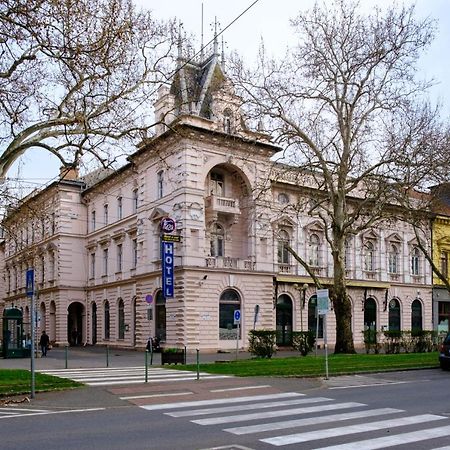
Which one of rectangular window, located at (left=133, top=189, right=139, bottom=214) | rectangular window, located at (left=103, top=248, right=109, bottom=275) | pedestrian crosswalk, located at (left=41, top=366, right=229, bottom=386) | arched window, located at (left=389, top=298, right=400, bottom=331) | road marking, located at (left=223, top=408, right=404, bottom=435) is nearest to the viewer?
road marking, located at (left=223, top=408, right=404, bottom=435)

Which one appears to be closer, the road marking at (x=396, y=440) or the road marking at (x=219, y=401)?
the road marking at (x=396, y=440)

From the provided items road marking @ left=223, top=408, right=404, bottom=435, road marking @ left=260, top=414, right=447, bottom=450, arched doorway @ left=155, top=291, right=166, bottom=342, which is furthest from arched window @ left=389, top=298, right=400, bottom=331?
road marking @ left=260, top=414, right=447, bottom=450

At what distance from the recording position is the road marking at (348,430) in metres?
9.52

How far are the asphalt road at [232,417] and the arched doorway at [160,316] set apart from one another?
22374 millimetres

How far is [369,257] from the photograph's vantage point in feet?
166

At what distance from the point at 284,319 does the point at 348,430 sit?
34.2 m

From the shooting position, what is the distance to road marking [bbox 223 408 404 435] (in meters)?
10.4

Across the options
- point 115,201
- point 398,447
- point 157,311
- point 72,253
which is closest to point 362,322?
point 157,311

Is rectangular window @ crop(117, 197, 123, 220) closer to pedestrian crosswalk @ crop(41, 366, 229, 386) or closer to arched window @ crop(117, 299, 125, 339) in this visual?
arched window @ crop(117, 299, 125, 339)

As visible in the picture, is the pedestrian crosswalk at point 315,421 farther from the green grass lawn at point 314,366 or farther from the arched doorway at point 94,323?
the arched doorway at point 94,323

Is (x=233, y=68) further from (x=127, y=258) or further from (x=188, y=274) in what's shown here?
(x=127, y=258)

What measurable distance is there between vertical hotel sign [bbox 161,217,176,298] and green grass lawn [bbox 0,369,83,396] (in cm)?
1700

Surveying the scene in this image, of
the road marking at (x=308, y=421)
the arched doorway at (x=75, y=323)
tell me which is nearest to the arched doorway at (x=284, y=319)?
the arched doorway at (x=75, y=323)

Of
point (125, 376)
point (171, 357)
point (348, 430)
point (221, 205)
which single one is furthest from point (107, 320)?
point (348, 430)
